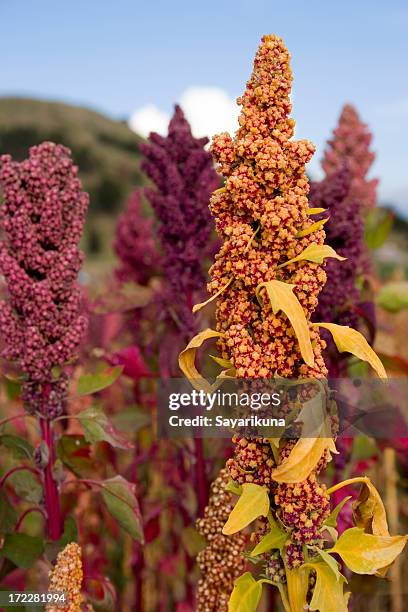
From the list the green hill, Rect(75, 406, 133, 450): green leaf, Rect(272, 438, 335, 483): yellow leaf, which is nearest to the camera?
Rect(272, 438, 335, 483): yellow leaf

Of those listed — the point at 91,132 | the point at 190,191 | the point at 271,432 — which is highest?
the point at 91,132

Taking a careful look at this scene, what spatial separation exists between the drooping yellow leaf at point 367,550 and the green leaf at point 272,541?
0.12 meters

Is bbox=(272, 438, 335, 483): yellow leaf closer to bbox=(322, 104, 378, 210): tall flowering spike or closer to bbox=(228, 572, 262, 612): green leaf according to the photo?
bbox=(228, 572, 262, 612): green leaf

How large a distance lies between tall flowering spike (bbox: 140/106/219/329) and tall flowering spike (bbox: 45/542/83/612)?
1132 mm

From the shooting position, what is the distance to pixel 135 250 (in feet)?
12.4

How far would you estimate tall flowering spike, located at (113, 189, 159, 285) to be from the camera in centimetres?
374

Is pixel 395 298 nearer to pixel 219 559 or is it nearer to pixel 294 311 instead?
pixel 219 559

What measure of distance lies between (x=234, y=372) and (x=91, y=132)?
3666 centimetres

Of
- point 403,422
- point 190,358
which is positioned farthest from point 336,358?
point 190,358

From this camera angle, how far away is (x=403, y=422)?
98.2 inches

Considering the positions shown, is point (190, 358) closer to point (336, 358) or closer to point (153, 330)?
point (336, 358)

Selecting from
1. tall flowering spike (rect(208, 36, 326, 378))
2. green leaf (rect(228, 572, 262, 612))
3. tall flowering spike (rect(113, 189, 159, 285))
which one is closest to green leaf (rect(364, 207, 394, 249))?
tall flowering spike (rect(113, 189, 159, 285))

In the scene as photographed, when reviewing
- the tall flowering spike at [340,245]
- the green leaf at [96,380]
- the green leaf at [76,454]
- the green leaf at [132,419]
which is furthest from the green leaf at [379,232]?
the green leaf at [76,454]

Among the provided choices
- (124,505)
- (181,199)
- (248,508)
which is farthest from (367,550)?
(181,199)
